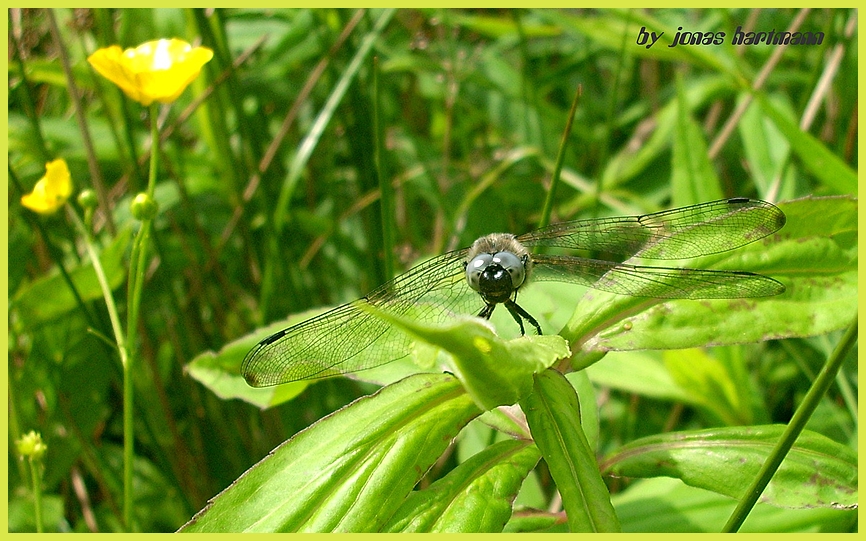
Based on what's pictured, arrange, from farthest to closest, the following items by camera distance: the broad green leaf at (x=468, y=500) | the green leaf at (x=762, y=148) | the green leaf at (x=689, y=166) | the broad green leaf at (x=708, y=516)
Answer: the green leaf at (x=762, y=148), the green leaf at (x=689, y=166), the broad green leaf at (x=708, y=516), the broad green leaf at (x=468, y=500)

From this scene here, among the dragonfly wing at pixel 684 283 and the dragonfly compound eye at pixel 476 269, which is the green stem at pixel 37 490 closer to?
the dragonfly compound eye at pixel 476 269

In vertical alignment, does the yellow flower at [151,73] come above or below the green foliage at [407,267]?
above

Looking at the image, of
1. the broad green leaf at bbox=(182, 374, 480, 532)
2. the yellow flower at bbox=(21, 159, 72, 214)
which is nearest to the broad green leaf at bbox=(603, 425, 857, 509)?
the broad green leaf at bbox=(182, 374, 480, 532)

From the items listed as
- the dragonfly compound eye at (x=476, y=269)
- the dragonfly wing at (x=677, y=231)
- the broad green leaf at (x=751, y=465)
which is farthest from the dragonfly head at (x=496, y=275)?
the broad green leaf at (x=751, y=465)

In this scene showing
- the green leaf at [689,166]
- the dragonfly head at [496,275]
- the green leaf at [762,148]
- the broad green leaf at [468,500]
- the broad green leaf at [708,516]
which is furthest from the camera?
the green leaf at [762,148]

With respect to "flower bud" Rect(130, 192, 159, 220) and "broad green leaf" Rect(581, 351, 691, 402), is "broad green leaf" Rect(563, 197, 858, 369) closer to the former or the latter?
"broad green leaf" Rect(581, 351, 691, 402)

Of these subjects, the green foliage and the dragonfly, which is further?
the dragonfly
